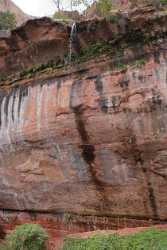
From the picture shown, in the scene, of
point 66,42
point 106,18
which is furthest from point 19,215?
point 106,18

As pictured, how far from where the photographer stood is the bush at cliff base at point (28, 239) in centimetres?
857

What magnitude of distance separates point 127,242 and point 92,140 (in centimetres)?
214

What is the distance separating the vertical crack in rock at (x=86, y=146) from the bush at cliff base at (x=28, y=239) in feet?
4.78

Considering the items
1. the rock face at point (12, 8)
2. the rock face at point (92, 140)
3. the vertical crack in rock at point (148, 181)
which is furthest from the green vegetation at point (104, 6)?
the rock face at point (12, 8)

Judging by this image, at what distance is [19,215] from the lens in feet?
34.3

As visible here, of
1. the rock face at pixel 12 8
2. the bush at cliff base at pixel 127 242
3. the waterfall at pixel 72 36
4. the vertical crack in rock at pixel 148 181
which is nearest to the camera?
the bush at cliff base at pixel 127 242

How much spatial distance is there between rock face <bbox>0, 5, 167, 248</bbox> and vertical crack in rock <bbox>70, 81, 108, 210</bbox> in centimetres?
2

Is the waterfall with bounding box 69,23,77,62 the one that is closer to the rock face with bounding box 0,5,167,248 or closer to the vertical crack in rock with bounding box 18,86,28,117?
the rock face with bounding box 0,5,167,248

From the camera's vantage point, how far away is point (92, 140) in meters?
8.62

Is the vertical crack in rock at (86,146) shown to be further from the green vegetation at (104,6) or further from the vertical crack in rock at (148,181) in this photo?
the green vegetation at (104,6)

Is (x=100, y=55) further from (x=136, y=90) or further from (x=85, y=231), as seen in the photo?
(x=85, y=231)

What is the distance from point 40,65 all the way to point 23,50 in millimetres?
704

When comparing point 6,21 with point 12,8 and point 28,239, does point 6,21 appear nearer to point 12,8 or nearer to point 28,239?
point 28,239

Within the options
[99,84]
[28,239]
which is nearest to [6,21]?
[99,84]
